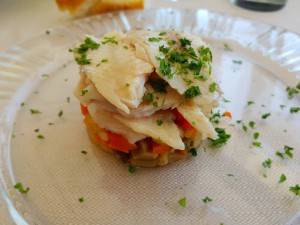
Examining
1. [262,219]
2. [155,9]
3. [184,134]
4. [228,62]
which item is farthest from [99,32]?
[262,219]

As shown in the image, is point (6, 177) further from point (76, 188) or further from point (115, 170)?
point (115, 170)

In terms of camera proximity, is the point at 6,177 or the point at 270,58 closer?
the point at 6,177

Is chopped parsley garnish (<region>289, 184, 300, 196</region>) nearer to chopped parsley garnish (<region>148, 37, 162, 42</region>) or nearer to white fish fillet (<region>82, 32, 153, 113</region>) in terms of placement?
white fish fillet (<region>82, 32, 153, 113</region>)

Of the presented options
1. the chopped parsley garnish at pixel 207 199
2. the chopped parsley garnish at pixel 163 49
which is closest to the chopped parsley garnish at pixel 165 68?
the chopped parsley garnish at pixel 163 49

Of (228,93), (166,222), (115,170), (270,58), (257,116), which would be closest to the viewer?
(166,222)

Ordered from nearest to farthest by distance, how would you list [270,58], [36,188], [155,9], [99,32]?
[36,188] → [270,58] → [99,32] → [155,9]

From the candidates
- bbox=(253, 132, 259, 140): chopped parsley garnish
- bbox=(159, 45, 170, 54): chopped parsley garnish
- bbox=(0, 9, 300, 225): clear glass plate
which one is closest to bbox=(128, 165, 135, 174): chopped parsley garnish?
bbox=(0, 9, 300, 225): clear glass plate

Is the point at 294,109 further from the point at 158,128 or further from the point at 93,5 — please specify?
the point at 93,5

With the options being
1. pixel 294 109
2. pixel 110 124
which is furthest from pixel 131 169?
pixel 294 109
